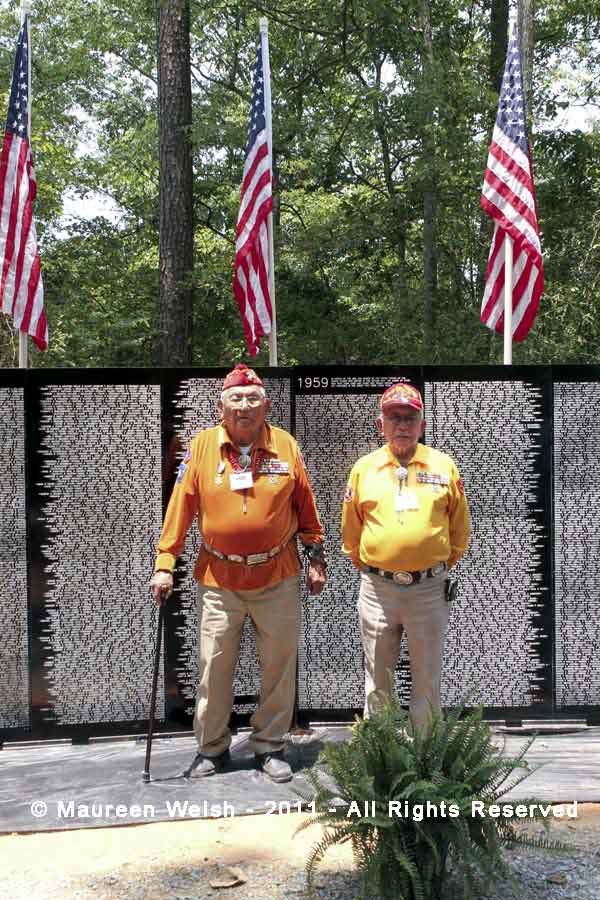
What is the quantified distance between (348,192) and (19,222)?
10477 millimetres

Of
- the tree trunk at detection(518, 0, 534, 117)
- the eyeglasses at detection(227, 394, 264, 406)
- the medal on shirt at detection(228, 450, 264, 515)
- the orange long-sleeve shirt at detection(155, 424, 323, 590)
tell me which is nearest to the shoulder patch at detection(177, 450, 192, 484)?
the orange long-sleeve shirt at detection(155, 424, 323, 590)

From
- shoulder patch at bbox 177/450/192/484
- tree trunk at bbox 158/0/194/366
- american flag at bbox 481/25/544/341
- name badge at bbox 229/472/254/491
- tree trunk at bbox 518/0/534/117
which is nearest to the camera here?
name badge at bbox 229/472/254/491

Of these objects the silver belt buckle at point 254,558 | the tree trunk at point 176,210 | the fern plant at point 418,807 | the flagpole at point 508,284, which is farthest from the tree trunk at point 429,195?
the fern plant at point 418,807

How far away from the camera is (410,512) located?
165 inches

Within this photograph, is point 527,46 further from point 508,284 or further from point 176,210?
point 508,284

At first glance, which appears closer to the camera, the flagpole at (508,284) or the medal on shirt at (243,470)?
the medal on shirt at (243,470)

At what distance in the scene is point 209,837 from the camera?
398cm

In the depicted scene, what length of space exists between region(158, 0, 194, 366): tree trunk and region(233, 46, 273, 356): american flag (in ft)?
15.1

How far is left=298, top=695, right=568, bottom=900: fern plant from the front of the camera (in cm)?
298

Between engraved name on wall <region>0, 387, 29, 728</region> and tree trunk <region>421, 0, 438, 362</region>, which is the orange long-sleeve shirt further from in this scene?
tree trunk <region>421, 0, 438, 362</region>

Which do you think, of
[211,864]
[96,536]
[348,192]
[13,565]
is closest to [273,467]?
[96,536]

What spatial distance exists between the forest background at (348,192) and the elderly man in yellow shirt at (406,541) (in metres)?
6.76

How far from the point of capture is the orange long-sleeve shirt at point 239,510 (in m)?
4.41

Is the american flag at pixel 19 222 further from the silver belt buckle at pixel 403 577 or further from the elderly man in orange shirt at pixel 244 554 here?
the silver belt buckle at pixel 403 577
